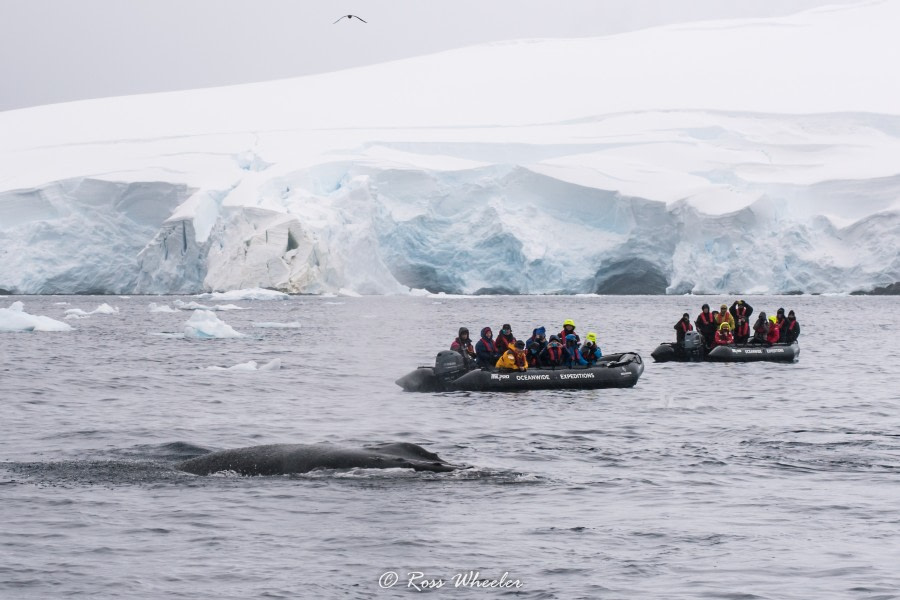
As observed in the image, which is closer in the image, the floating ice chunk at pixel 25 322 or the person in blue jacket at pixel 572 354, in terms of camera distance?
the person in blue jacket at pixel 572 354

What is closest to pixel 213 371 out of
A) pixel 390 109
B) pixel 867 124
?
pixel 867 124

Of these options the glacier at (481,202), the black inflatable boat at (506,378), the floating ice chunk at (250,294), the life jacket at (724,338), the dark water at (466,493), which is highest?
the glacier at (481,202)

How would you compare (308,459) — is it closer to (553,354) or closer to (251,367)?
(553,354)

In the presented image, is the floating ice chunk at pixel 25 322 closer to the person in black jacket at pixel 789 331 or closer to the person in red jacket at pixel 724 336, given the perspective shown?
the person in red jacket at pixel 724 336

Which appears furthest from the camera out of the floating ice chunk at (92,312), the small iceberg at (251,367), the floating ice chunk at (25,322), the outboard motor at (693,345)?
the floating ice chunk at (92,312)

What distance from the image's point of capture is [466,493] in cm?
1049

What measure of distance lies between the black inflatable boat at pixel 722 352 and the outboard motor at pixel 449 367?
7499 mm

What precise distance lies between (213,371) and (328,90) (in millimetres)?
81368

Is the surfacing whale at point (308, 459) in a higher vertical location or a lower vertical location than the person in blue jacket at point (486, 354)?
lower

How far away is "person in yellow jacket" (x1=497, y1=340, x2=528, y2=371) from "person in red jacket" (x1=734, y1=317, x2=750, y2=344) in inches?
316

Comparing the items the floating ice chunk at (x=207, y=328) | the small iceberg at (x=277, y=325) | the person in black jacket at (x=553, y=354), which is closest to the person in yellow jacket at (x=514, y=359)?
the person in black jacket at (x=553, y=354)

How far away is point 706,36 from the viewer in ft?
365

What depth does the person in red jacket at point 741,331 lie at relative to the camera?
26.3 m

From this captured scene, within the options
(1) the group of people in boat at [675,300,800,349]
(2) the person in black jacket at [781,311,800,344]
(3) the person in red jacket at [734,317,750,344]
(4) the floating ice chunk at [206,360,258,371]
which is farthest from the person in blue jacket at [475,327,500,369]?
(2) the person in black jacket at [781,311,800,344]
